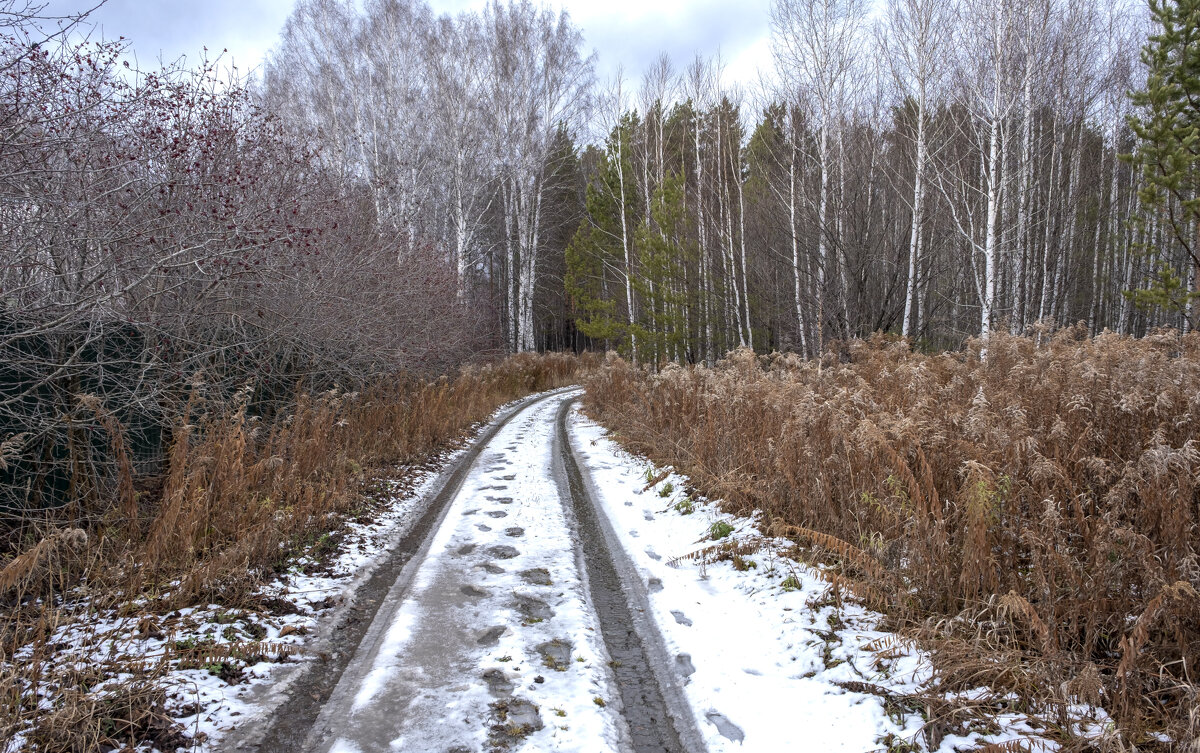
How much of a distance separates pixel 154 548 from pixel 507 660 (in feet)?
8.75

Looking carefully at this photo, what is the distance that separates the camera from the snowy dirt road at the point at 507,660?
9.37 feet

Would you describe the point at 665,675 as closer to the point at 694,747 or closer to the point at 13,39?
the point at 694,747

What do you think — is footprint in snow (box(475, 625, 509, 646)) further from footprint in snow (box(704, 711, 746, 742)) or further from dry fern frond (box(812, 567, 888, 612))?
dry fern frond (box(812, 567, 888, 612))

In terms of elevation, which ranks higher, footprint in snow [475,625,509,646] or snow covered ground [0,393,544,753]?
snow covered ground [0,393,544,753]

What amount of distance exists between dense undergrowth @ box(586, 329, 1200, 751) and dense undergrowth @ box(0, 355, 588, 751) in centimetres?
368

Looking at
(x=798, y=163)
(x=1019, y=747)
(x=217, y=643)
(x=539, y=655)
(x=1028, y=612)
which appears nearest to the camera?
(x=1019, y=747)

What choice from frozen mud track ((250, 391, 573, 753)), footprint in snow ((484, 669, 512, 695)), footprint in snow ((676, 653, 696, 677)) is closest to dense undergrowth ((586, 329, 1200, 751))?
footprint in snow ((676, 653, 696, 677))

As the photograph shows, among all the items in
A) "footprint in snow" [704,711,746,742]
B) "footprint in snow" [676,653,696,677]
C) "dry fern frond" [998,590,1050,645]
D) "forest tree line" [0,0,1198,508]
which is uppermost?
"forest tree line" [0,0,1198,508]

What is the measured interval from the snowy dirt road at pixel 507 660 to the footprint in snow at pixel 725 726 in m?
0.12

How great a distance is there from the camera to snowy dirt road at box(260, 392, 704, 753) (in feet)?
9.37

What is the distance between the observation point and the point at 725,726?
299 cm

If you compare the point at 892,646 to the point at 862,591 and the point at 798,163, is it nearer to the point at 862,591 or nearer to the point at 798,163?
the point at 862,591

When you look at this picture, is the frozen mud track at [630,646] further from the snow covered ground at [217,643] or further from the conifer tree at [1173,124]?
the conifer tree at [1173,124]

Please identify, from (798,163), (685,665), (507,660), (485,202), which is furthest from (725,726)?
(485,202)
